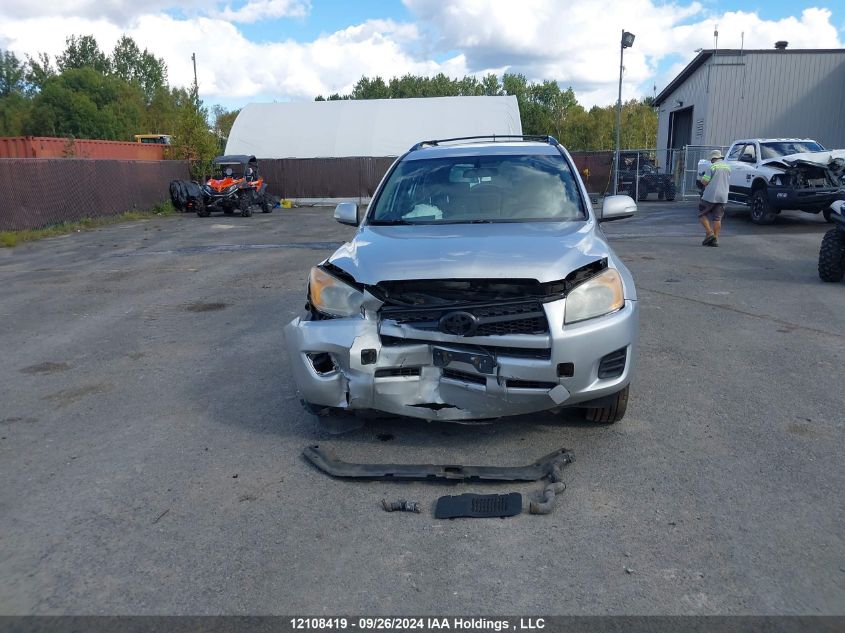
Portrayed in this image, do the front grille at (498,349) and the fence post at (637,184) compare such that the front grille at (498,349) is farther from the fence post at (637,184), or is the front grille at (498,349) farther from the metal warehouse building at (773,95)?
the metal warehouse building at (773,95)

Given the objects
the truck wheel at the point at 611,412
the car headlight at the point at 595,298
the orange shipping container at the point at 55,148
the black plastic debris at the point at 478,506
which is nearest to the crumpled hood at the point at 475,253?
the car headlight at the point at 595,298

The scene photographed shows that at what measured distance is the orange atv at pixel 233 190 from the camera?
23703 millimetres

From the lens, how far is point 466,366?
13.0ft

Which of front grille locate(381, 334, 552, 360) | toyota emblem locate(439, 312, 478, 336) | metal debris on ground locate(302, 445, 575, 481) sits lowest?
metal debris on ground locate(302, 445, 575, 481)

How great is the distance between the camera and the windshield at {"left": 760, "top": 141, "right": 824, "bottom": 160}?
685 inches

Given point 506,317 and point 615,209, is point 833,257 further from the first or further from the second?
point 506,317

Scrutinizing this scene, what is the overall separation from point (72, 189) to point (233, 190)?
4.76 metres

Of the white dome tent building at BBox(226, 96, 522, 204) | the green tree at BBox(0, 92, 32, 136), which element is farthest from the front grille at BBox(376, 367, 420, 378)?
the green tree at BBox(0, 92, 32, 136)

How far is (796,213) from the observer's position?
19.4 meters

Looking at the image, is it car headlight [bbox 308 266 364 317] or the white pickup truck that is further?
the white pickup truck

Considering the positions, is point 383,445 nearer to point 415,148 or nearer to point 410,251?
point 410,251

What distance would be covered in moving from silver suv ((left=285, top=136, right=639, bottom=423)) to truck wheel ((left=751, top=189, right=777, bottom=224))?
13.8 m

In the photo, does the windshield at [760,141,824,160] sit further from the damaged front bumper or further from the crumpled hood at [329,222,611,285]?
the damaged front bumper

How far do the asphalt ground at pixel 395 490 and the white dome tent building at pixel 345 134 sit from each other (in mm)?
24728
